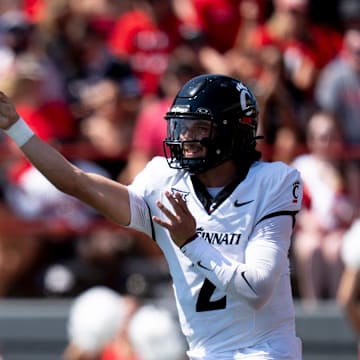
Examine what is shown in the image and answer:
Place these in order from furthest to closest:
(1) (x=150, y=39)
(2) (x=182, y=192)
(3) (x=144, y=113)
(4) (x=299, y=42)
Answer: (1) (x=150, y=39) < (4) (x=299, y=42) < (3) (x=144, y=113) < (2) (x=182, y=192)

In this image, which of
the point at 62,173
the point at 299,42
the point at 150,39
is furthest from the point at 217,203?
the point at 150,39

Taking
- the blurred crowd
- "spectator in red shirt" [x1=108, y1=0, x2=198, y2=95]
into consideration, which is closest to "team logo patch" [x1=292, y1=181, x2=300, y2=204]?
the blurred crowd

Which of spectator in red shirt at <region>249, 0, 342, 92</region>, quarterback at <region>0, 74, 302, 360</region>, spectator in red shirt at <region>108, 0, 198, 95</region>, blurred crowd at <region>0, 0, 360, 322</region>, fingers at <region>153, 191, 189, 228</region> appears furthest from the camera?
spectator in red shirt at <region>108, 0, 198, 95</region>

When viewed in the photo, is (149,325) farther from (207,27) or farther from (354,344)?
(207,27)

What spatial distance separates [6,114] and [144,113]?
13.1 feet

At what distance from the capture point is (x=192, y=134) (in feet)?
14.4

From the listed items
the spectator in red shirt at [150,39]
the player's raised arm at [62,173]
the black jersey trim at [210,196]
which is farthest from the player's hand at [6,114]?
the spectator in red shirt at [150,39]

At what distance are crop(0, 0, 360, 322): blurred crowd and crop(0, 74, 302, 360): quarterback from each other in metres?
3.30

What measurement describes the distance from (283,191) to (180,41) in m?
4.65

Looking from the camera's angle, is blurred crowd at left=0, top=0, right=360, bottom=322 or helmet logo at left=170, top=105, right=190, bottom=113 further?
blurred crowd at left=0, top=0, right=360, bottom=322

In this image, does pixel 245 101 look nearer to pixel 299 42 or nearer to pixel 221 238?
pixel 221 238

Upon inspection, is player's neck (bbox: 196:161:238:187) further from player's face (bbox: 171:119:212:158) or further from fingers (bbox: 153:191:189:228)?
fingers (bbox: 153:191:189:228)

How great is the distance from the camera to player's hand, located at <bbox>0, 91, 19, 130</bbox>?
171 inches

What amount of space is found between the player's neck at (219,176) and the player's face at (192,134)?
5.5 inches
